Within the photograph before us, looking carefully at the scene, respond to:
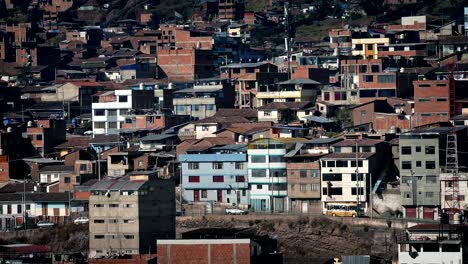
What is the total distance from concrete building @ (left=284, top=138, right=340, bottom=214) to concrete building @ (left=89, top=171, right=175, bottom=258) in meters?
6.33

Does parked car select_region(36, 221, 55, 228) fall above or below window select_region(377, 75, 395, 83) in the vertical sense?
below

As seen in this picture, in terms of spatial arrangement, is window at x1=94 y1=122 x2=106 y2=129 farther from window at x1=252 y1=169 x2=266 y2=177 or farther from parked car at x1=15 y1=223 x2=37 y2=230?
window at x1=252 y1=169 x2=266 y2=177

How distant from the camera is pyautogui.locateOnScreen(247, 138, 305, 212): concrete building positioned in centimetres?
7406

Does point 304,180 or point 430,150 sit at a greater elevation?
point 430,150

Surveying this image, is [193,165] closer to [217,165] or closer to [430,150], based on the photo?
[217,165]

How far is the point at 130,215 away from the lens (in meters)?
67.6

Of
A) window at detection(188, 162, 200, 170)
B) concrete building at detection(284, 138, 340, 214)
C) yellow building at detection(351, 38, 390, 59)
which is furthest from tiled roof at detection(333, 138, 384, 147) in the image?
yellow building at detection(351, 38, 390, 59)

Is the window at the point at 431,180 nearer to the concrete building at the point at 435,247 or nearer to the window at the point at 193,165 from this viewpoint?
the window at the point at 193,165

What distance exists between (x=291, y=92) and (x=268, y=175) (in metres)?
15.3

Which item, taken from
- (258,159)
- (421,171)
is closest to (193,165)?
(258,159)

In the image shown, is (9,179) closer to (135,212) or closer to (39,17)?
(135,212)

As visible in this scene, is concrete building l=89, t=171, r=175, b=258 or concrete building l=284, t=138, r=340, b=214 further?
concrete building l=284, t=138, r=340, b=214

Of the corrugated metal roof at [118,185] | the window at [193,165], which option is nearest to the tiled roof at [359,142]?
the window at [193,165]

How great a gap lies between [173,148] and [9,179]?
22.1 feet
